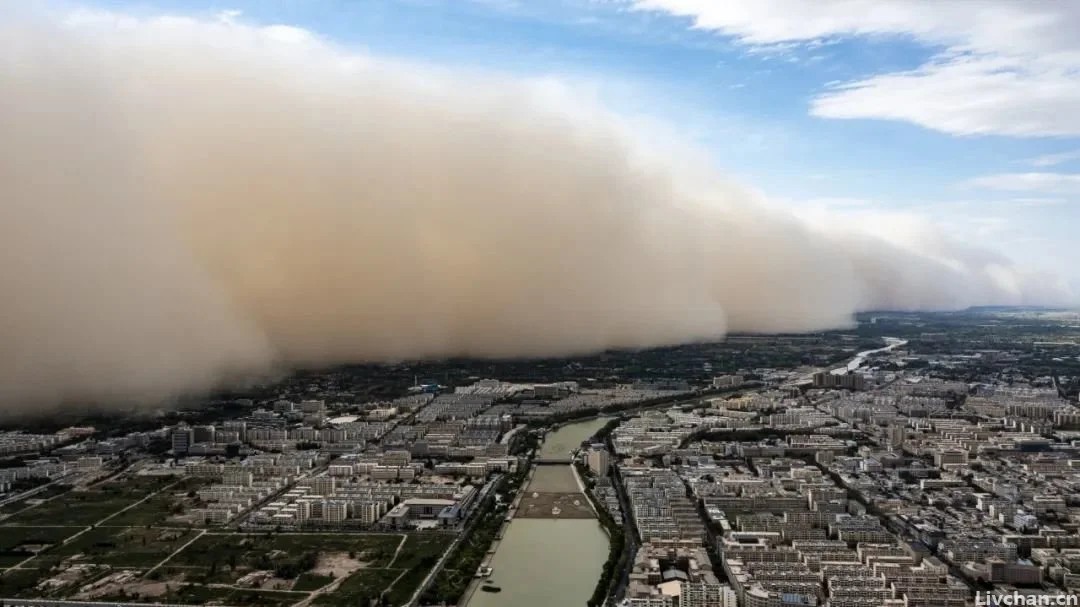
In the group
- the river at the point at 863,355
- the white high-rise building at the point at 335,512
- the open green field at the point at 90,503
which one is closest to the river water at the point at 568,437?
the white high-rise building at the point at 335,512

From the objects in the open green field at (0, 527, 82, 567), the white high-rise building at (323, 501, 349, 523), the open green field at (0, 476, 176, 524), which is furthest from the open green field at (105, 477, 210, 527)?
the white high-rise building at (323, 501, 349, 523)

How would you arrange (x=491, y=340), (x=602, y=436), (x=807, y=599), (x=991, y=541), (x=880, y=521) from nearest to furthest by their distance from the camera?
(x=807, y=599) → (x=991, y=541) → (x=880, y=521) → (x=602, y=436) → (x=491, y=340)

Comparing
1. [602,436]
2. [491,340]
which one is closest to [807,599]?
[602,436]

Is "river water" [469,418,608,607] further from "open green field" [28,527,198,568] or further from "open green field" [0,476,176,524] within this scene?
"open green field" [0,476,176,524]

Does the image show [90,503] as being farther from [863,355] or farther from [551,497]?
[863,355]

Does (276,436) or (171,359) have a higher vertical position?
(171,359)

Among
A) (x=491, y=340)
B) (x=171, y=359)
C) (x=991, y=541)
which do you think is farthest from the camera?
(x=491, y=340)

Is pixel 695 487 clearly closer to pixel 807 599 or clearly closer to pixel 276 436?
pixel 807 599
